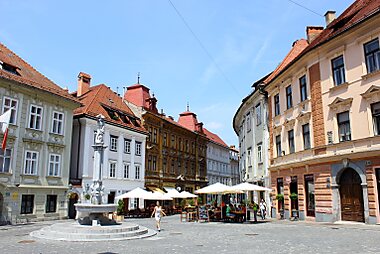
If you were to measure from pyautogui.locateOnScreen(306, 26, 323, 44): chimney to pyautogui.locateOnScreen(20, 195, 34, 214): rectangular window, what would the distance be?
23.8m

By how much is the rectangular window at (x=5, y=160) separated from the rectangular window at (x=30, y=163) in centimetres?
132

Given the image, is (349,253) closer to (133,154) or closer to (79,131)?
(79,131)

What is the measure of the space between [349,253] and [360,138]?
10.1 m

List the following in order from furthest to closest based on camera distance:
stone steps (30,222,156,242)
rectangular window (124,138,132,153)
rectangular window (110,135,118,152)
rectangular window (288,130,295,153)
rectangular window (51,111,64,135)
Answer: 1. rectangular window (124,138,132,153)
2. rectangular window (110,135,118,152)
3. rectangular window (51,111,64,135)
4. rectangular window (288,130,295,153)
5. stone steps (30,222,156,242)

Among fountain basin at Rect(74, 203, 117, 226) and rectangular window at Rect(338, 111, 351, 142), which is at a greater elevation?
rectangular window at Rect(338, 111, 351, 142)

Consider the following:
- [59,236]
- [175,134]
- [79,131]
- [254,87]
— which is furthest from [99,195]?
[175,134]

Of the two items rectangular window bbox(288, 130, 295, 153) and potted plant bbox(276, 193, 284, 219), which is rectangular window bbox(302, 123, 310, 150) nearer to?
rectangular window bbox(288, 130, 295, 153)

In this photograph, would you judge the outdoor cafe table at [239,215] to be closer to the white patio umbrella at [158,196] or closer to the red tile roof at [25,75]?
the white patio umbrella at [158,196]

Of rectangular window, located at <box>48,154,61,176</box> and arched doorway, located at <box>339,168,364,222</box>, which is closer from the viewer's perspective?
arched doorway, located at <box>339,168,364,222</box>

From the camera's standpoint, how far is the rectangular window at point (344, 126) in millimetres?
19842

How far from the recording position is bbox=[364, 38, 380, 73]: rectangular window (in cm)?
1844

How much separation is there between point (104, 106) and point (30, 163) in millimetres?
11796

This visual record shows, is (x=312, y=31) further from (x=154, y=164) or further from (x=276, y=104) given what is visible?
(x=154, y=164)

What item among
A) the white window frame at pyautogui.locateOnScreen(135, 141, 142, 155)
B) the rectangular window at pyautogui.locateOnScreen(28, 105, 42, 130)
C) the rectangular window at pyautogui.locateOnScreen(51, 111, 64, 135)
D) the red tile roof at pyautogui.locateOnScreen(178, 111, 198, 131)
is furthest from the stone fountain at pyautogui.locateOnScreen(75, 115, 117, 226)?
the red tile roof at pyautogui.locateOnScreen(178, 111, 198, 131)
